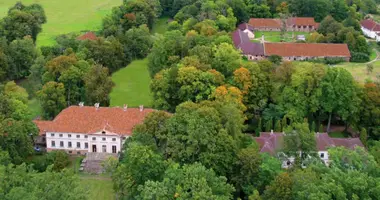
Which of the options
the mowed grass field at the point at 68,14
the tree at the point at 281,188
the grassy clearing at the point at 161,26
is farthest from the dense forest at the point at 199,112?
the grassy clearing at the point at 161,26

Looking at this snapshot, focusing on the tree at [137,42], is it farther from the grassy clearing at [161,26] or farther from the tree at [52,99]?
the tree at [52,99]

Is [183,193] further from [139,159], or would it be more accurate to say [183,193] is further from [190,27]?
[190,27]

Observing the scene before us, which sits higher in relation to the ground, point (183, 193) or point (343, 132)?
point (183, 193)

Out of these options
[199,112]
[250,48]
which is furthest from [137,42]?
[199,112]

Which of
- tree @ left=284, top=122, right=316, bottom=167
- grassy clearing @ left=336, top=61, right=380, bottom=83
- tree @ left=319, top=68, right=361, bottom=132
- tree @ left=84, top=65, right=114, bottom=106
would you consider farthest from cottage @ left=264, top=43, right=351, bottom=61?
Answer: tree @ left=284, top=122, right=316, bottom=167

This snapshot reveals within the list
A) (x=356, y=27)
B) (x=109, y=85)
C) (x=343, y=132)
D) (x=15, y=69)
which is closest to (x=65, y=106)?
(x=109, y=85)
